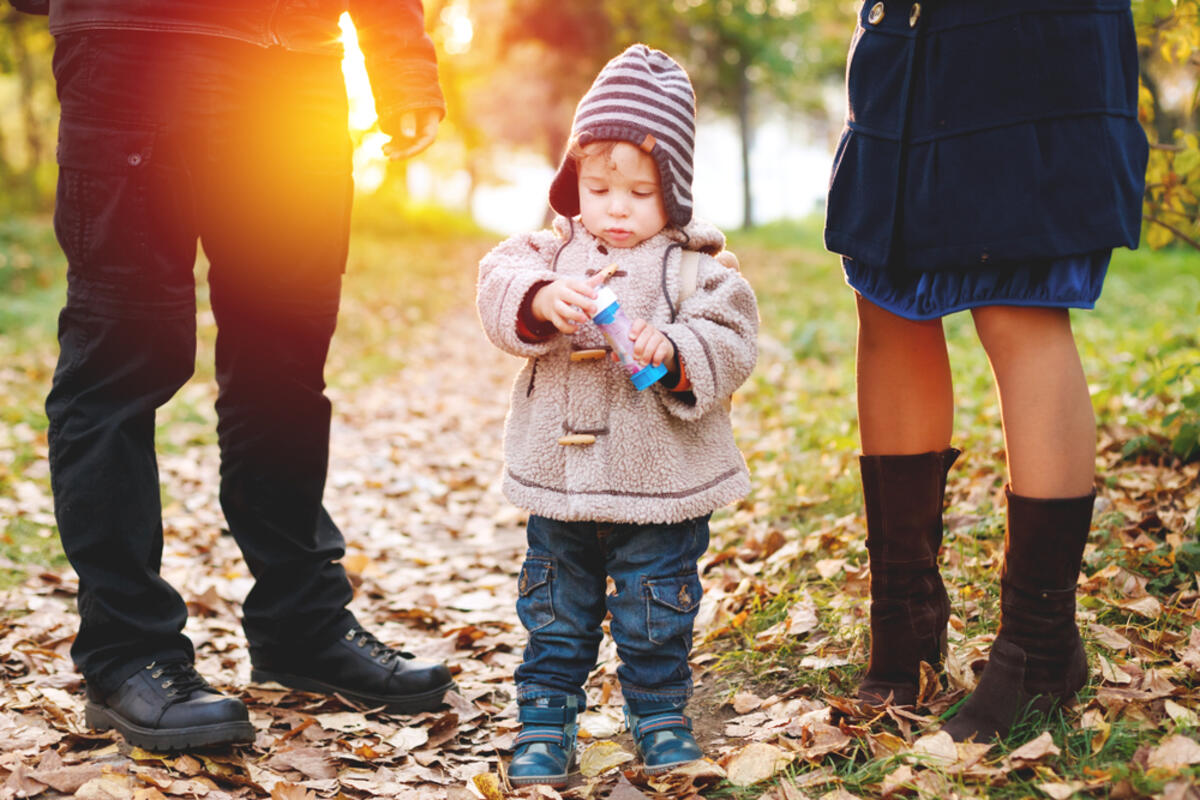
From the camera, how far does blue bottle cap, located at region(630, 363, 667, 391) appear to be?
215 centimetres

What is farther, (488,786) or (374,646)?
(374,646)

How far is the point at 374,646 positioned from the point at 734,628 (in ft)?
3.43

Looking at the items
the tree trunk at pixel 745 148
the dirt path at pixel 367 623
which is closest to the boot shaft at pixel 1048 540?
the dirt path at pixel 367 623

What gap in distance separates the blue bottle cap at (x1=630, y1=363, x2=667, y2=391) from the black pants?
1.03m

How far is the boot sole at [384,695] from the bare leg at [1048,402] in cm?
166

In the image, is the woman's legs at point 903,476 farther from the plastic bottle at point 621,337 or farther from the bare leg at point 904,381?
the plastic bottle at point 621,337

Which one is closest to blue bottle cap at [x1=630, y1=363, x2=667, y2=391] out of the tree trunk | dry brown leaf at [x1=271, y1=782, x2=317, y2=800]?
dry brown leaf at [x1=271, y1=782, x2=317, y2=800]

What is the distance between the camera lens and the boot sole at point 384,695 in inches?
110

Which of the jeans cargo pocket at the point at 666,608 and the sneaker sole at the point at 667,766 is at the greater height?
the jeans cargo pocket at the point at 666,608

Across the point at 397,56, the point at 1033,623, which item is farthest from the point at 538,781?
the point at 397,56

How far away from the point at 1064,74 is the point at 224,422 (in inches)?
86.1

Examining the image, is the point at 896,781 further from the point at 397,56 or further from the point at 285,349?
the point at 397,56

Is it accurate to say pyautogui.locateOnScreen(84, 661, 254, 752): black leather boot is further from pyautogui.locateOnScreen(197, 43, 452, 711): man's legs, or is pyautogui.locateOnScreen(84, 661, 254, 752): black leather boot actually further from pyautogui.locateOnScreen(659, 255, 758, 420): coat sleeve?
pyautogui.locateOnScreen(659, 255, 758, 420): coat sleeve

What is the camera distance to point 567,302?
2.18 metres
